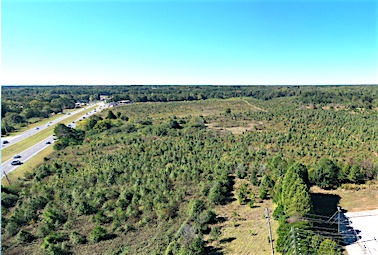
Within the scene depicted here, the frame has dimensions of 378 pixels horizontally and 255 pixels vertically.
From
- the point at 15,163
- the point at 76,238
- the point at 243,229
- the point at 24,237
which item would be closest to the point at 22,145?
the point at 15,163

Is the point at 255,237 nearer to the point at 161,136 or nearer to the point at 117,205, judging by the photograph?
the point at 117,205

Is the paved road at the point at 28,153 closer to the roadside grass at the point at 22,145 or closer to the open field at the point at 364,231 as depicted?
the roadside grass at the point at 22,145

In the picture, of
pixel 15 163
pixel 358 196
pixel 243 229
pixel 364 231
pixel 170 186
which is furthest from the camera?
pixel 15 163

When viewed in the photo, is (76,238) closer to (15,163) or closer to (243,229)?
(243,229)

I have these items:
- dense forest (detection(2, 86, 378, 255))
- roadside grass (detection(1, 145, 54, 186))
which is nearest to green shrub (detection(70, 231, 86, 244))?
dense forest (detection(2, 86, 378, 255))

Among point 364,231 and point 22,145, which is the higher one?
point 22,145

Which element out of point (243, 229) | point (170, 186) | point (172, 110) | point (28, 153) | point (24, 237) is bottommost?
point (24, 237)
